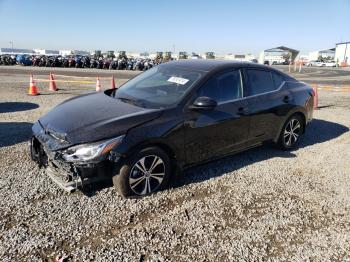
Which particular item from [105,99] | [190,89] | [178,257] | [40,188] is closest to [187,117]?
[190,89]

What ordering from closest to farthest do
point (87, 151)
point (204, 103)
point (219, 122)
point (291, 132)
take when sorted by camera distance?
point (87, 151), point (204, 103), point (219, 122), point (291, 132)

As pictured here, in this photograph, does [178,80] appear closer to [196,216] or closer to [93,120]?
[93,120]

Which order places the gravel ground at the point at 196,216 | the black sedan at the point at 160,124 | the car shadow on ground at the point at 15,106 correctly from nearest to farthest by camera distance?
the gravel ground at the point at 196,216 → the black sedan at the point at 160,124 → the car shadow on ground at the point at 15,106

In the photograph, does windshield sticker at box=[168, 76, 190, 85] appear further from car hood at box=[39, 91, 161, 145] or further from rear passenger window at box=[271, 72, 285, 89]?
rear passenger window at box=[271, 72, 285, 89]

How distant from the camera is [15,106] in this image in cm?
954

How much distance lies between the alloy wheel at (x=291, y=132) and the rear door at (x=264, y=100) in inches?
14.5

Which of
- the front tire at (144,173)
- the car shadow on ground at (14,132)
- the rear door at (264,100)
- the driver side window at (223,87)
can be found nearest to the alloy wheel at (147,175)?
the front tire at (144,173)

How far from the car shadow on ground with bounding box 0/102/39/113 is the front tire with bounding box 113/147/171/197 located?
6.29 metres

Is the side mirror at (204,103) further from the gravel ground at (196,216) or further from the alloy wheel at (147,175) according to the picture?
the gravel ground at (196,216)

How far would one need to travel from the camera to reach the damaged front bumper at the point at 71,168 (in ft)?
12.0

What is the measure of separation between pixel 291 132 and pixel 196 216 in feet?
10.4

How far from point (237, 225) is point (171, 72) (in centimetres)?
255

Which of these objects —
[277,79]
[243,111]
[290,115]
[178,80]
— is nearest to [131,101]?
[178,80]

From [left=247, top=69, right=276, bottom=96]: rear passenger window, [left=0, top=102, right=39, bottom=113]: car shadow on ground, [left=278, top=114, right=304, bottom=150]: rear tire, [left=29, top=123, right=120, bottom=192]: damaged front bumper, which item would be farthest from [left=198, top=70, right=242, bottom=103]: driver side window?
[left=0, top=102, right=39, bottom=113]: car shadow on ground
